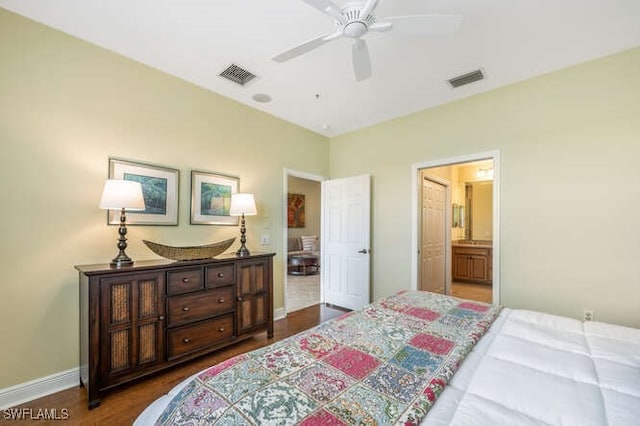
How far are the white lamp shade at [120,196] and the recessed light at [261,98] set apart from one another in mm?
1751

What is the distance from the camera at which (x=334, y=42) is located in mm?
2312

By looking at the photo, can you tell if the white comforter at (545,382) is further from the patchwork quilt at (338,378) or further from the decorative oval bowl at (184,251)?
the decorative oval bowl at (184,251)

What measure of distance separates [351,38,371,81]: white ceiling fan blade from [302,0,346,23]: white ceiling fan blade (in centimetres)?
25

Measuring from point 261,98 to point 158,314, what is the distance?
8.44ft

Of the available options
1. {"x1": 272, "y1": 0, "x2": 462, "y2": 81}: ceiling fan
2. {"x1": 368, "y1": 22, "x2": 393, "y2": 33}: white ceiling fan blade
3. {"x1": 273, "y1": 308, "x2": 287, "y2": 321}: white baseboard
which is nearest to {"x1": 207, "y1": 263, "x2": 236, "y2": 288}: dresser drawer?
{"x1": 273, "y1": 308, "x2": 287, "y2": 321}: white baseboard

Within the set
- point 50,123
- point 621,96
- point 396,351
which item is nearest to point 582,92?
point 621,96

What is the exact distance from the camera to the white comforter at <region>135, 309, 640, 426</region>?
903 millimetres

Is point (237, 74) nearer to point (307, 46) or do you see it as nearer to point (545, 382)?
point (307, 46)

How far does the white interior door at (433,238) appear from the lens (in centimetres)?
397

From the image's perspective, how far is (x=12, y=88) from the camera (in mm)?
2016

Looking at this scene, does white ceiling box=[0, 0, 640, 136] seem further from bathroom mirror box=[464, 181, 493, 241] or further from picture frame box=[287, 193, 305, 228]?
picture frame box=[287, 193, 305, 228]

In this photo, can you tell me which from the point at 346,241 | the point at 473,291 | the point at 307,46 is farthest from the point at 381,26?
the point at 473,291

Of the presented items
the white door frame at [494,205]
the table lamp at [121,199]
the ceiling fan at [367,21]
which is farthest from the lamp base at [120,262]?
the white door frame at [494,205]

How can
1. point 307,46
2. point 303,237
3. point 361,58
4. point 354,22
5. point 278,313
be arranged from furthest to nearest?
1. point 303,237
2. point 278,313
3. point 361,58
4. point 307,46
5. point 354,22
